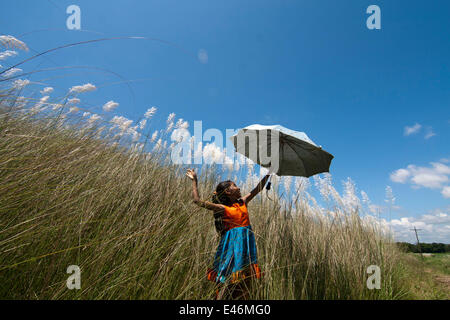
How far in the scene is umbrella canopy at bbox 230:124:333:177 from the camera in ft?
7.38

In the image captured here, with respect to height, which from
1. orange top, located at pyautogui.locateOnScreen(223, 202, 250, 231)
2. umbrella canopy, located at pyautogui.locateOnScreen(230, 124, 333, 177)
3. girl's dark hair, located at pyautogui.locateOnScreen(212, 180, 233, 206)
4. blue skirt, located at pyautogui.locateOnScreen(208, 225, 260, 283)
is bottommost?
blue skirt, located at pyautogui.locateOnScreen(208, 225, 260, 283)

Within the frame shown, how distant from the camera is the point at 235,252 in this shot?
6.13ft

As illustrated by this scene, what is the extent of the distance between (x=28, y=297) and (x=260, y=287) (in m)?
1.62

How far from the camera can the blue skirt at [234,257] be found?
1.81 m

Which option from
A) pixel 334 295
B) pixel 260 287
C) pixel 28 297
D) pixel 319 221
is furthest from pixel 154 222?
pixel 319 221

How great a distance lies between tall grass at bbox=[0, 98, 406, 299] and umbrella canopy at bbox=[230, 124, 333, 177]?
1.81 ft

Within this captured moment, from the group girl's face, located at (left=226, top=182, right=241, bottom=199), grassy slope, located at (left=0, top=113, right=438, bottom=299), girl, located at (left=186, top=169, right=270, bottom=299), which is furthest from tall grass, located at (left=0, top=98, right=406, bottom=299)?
girl's face, located at (left=226, top=182, right=241, bottom=199)

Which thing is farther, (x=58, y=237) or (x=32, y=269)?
(x=58, y=237)

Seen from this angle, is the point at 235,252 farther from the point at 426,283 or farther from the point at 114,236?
the point at 426,283

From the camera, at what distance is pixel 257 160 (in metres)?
2.64

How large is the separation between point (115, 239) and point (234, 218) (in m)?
1.08

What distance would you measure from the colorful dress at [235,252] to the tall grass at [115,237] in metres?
0.14

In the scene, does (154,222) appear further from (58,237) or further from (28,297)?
(28,297)

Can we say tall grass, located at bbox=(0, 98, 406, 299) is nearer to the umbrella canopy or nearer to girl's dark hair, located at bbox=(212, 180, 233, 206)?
girl's dark hair, located at bbox=(212, 180, 233, 206)
